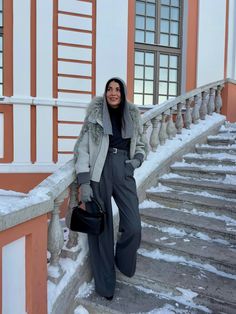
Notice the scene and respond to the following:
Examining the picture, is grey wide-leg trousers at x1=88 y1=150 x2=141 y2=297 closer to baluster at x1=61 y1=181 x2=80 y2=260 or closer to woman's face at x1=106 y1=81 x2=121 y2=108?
baluster at x1=61 y1=181 x2=80 y2=260

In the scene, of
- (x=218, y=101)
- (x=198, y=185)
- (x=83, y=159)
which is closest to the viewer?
(x=83, y=159)

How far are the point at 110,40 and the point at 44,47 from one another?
1.38 metres

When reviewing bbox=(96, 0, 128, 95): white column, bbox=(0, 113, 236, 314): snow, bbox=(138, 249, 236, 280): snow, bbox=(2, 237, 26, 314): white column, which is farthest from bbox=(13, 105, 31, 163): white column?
bbox=(2, 237, 26, 314): white column

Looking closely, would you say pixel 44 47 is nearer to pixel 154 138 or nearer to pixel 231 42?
pixel 154 138

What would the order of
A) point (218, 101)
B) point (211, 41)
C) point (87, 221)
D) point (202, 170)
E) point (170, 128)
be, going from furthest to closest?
point (211, 41), point (218, 101), point (170, 128), point (202, 170), point (87, 221)

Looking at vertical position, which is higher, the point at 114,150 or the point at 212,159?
the point at 114,150

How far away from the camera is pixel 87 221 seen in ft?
9.14

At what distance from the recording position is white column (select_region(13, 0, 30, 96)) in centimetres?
651

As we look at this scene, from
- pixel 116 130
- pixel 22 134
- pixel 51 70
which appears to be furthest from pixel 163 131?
pixel 22 134

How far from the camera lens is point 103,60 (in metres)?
7.15

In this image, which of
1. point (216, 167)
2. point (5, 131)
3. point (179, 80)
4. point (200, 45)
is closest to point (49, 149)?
point (5, 131)

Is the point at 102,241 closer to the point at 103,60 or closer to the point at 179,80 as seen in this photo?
the point at 103,60

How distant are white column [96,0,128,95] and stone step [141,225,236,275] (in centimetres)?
403

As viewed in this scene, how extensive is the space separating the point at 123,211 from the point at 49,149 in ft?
13.4
